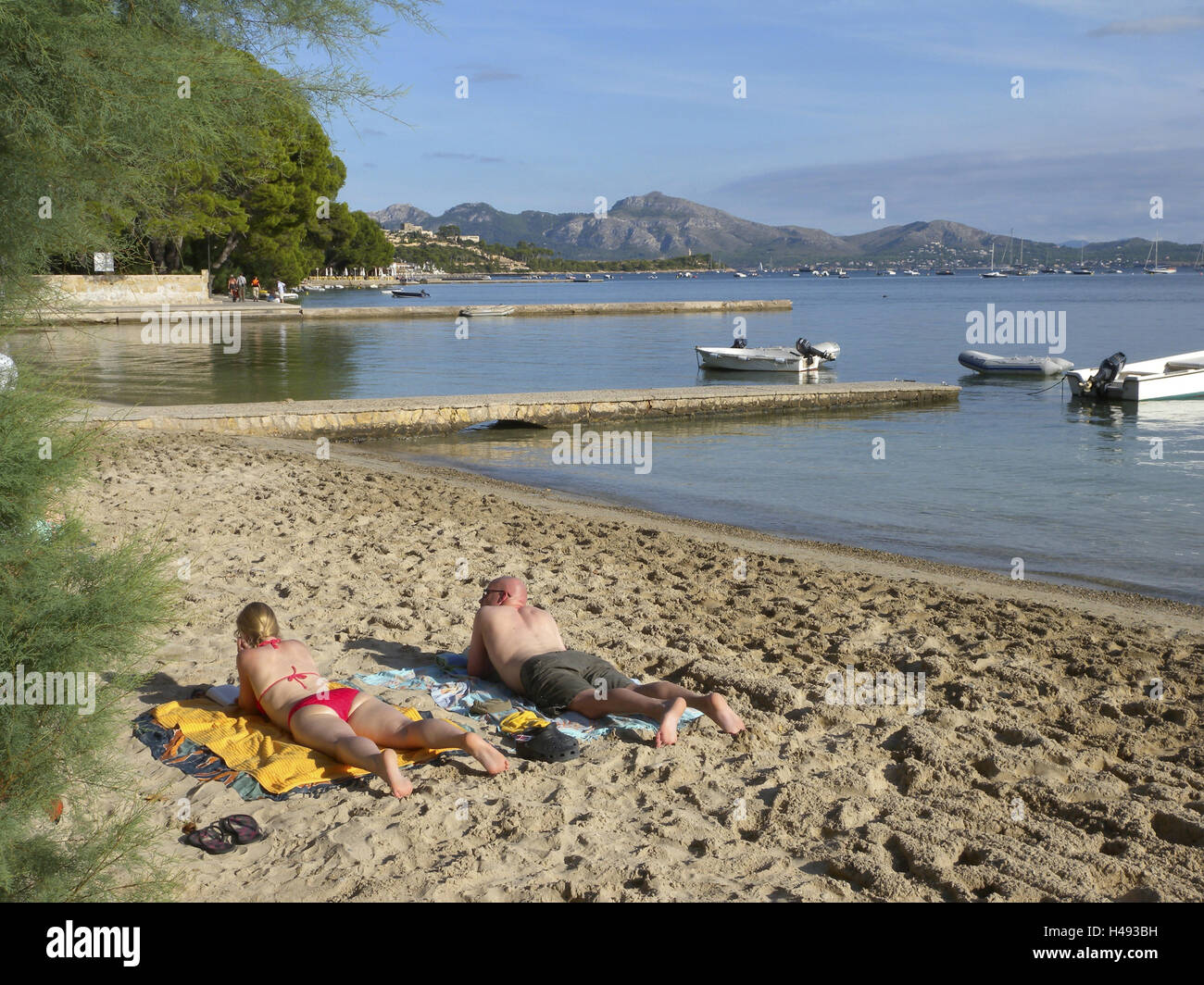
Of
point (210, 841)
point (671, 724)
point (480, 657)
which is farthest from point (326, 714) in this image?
point (671, 724)

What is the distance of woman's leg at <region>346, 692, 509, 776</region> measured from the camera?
442 cm

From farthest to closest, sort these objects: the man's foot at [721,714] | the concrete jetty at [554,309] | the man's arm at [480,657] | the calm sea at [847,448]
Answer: the concrete jetty at [554,309], the calm sea at [847,448], the man's arm at [480,657], the man's foot at [721,714]

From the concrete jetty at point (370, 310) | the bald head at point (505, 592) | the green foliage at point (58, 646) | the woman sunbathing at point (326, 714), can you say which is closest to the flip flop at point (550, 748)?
the woman sunbathing at point (326, 714)

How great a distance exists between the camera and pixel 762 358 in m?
30.8

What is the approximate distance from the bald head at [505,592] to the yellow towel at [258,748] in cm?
92

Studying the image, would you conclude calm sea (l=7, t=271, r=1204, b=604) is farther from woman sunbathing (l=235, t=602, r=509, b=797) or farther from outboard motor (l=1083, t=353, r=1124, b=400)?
woman sunbathing (l=235, t=602, r=509, b=797)

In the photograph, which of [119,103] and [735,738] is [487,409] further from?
[119,103]

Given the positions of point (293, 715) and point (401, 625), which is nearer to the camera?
point (293, 715)

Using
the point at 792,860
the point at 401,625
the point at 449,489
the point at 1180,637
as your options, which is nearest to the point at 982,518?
the point at 1180,637

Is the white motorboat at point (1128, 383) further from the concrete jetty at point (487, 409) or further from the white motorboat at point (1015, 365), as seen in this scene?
the white motorboat at point (1015, 365)

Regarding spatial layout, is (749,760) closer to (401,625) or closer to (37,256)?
(401,625)

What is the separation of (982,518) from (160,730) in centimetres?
1012

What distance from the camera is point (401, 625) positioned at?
6539mm

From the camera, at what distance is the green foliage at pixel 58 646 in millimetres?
2779
